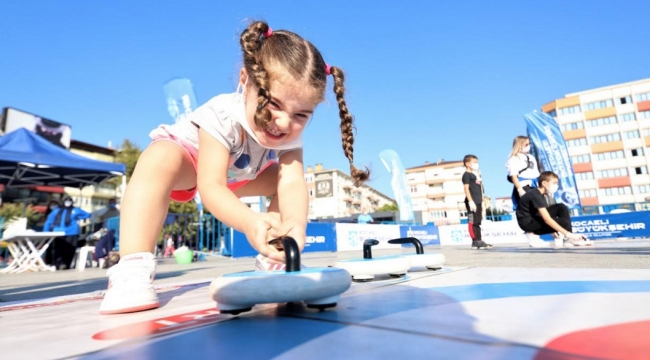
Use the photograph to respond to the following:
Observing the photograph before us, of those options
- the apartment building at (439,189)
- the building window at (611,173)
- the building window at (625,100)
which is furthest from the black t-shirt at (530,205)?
the apartment building at (439,189)

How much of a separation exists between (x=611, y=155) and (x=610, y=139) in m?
1.78

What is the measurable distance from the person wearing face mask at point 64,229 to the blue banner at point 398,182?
14.3 metres

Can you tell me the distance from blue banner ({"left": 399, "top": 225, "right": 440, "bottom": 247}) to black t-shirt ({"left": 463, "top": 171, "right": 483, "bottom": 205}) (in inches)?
308

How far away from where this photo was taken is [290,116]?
117 cm

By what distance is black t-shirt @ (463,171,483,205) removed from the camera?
17.6 feet

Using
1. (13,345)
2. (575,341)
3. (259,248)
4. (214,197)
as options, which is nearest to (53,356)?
(13,345)

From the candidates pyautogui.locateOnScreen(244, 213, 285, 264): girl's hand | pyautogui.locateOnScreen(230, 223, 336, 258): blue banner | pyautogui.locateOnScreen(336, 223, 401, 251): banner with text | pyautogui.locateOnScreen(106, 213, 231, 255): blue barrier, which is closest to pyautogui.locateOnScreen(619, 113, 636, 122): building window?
pyautogui.locateOnScreen(336, 223, 401, 251): banner with text

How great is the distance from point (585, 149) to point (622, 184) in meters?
5.19

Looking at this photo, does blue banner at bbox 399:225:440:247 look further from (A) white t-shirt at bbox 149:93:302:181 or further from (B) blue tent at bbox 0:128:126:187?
(A) white t-shirt at bbox 149:93:302:181

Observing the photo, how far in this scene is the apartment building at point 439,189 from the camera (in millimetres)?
53269

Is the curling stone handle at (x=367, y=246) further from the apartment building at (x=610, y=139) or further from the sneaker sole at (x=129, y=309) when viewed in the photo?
the apartment building at (x=610, y=139)

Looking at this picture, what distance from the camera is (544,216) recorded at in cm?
407

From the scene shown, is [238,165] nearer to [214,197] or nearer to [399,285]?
[214,197]

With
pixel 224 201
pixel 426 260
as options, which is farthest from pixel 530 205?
pixel 224 201
